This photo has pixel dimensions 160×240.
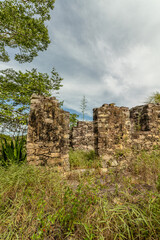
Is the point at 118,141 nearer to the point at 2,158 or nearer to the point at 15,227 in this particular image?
the point at 15,227

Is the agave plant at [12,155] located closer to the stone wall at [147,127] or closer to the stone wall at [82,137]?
the stone wall at [147,127]

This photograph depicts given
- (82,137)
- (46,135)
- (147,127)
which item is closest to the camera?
(46,135)

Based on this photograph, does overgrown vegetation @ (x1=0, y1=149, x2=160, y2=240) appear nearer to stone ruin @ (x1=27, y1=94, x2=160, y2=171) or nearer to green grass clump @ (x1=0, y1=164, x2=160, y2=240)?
green grass clump @ (x1=0, y1=164, x2=160, y2=240)

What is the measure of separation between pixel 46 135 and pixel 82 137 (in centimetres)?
573

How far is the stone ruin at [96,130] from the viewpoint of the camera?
3.70m

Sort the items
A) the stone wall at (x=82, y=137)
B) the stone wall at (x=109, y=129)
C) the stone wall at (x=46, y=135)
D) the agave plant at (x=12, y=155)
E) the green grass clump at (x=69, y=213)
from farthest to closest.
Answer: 1. the stone wall at (x=82, y=137)
2. the stone wall at (x=109, y=129)
3. the agave plant at (x=12, y=155)
4. the stone wall at (x=46, y=135)
5. the green grass clump at (x=69, y=213)

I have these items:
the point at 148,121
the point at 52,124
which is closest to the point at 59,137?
the point at 52,124

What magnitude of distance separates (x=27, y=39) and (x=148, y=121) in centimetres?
1007

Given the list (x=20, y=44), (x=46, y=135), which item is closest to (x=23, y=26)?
(x=20, y=44)

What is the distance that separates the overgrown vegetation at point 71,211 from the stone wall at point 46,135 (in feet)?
2.49

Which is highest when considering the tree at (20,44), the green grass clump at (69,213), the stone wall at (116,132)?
the tree at (20,44)

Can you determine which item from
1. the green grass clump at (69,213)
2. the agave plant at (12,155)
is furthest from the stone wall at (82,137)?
the green grass clump at (69,213)

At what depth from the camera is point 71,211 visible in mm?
1930

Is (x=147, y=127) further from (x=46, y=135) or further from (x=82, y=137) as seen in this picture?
(x=46, y=135)
